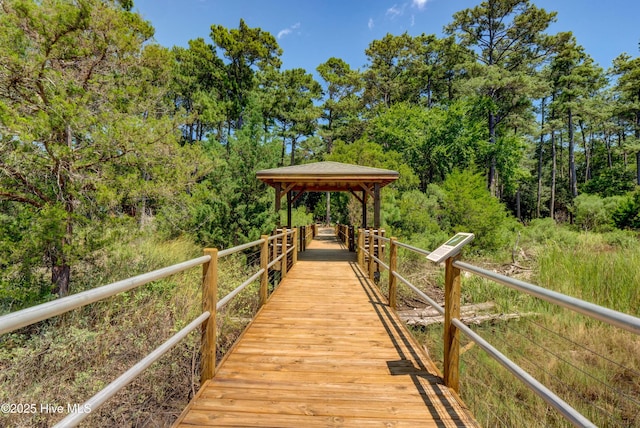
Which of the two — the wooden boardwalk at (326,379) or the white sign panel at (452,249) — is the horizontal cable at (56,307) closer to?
the wooden boardwalk at (326,379)

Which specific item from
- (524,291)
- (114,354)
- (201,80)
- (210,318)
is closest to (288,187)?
(114,354)

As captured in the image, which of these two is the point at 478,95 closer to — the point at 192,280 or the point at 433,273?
the point at 433,273

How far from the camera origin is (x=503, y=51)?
74.5 feet

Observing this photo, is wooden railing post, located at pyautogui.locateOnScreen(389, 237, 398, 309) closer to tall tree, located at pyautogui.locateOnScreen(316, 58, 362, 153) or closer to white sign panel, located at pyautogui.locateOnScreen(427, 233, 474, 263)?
white sign panel, located at pyautogui.locateOnScreen(427, 233, 474, 263)

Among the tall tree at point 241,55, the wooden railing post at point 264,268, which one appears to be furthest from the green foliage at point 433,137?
the wooden railing post at point 264,268

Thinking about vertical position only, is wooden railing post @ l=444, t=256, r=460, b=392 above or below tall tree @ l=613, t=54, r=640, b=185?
below

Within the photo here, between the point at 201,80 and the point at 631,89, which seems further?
the point at 201,80

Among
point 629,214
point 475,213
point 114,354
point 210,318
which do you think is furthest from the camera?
point 629,214

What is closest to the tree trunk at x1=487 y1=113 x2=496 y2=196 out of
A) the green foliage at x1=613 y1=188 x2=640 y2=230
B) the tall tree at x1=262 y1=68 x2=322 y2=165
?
the green foliage at x1=613 y1=188 x2=640 y2=230

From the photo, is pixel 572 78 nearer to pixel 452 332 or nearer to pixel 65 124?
pixel 452 332

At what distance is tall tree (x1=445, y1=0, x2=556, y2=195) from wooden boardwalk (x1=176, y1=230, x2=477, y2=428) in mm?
23272

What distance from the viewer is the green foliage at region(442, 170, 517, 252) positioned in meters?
13.5

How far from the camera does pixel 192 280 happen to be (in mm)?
Result: 6250

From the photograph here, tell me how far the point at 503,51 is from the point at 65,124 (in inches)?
1089
